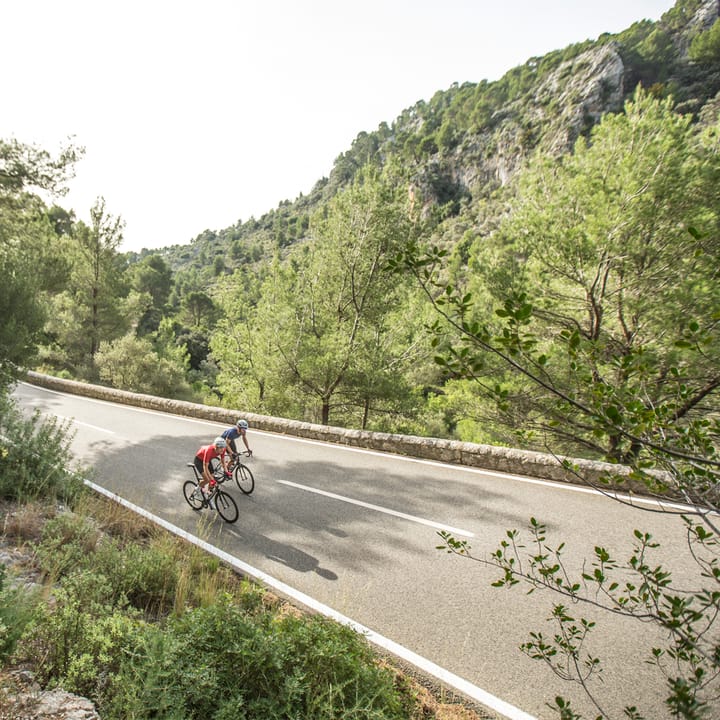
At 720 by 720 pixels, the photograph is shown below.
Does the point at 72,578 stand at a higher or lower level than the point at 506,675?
higher

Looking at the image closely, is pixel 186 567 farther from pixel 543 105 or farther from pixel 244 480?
pixel 543 105

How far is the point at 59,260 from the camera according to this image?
1711 centimetres

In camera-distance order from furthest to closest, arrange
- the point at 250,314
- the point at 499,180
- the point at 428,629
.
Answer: the point at 499,180 → the point at 250,314 → the point at 428,629

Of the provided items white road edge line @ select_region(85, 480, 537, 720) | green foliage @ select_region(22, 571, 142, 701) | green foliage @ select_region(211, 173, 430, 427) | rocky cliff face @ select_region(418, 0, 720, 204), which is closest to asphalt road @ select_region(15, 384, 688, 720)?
white road edge line @ select_region(85, 480, 537, 720)

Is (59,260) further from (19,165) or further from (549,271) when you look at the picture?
(549,271)

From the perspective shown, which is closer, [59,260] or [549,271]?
[549,271]

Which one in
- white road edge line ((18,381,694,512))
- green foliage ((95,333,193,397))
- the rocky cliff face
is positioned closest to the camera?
white road edge line ((18,381,694,512))

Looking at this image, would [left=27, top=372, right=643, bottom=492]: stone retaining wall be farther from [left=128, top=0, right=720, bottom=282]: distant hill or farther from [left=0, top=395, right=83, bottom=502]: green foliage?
[left=128, top=0, right=720, bottom=282]: distant hill

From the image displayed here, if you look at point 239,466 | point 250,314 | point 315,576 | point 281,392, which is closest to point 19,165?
point 250,314

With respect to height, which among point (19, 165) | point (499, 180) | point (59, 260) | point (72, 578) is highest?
point (499, 180)

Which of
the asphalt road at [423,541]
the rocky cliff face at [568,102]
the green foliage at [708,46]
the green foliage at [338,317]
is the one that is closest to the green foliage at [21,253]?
the asphalt road at [423,541]

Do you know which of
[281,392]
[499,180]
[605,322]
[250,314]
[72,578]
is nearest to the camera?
[72,578]

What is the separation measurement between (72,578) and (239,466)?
4.01 m

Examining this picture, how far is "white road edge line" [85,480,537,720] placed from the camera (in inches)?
127
